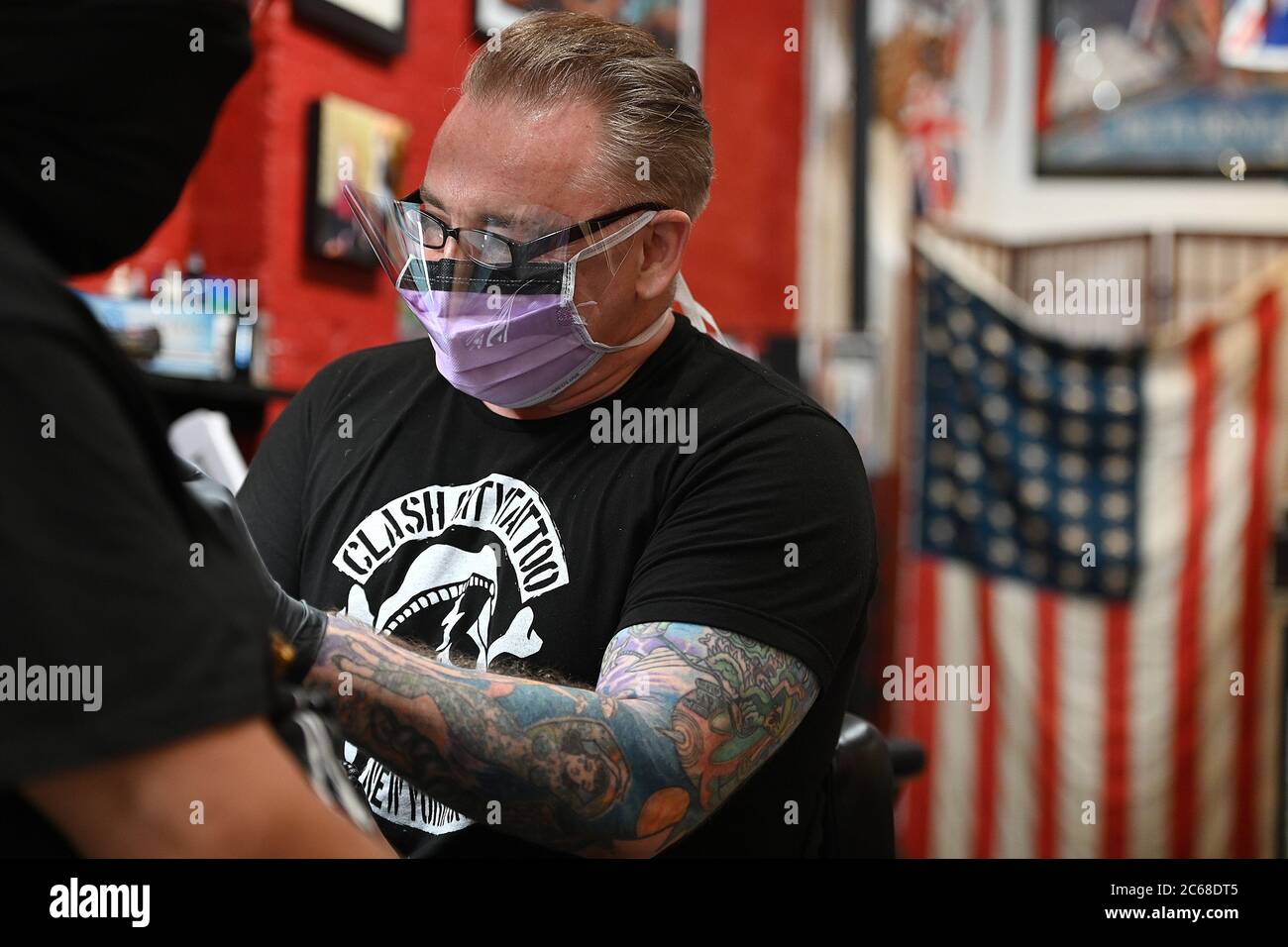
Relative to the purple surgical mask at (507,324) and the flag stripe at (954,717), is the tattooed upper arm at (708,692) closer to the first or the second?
the purple surgical mask at (507,324)

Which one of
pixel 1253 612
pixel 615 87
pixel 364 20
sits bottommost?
pixel 1253 612

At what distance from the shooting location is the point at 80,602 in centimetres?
64

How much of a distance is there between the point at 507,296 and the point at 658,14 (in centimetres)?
386

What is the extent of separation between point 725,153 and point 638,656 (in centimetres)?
434

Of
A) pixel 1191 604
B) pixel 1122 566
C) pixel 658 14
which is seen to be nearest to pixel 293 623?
pixel 1122 566

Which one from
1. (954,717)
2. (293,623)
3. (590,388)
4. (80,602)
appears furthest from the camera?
(954,717)

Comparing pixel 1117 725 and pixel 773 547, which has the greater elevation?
pixel 773 547

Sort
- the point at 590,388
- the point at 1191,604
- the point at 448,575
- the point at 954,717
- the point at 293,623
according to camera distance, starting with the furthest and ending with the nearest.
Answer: the point at 954,717 < the point at 1191,604 < the point at 590,388 < the point at 448,575 < the point at 293,623

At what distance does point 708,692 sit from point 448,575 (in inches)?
14.2

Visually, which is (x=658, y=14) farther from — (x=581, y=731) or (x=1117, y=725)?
(x=581, y=731)

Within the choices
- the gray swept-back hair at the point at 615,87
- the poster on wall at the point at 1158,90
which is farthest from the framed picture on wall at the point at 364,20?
the poster on wall at the point at 1158,90

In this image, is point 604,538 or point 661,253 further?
point 661,253

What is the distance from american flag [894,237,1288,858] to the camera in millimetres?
4441
